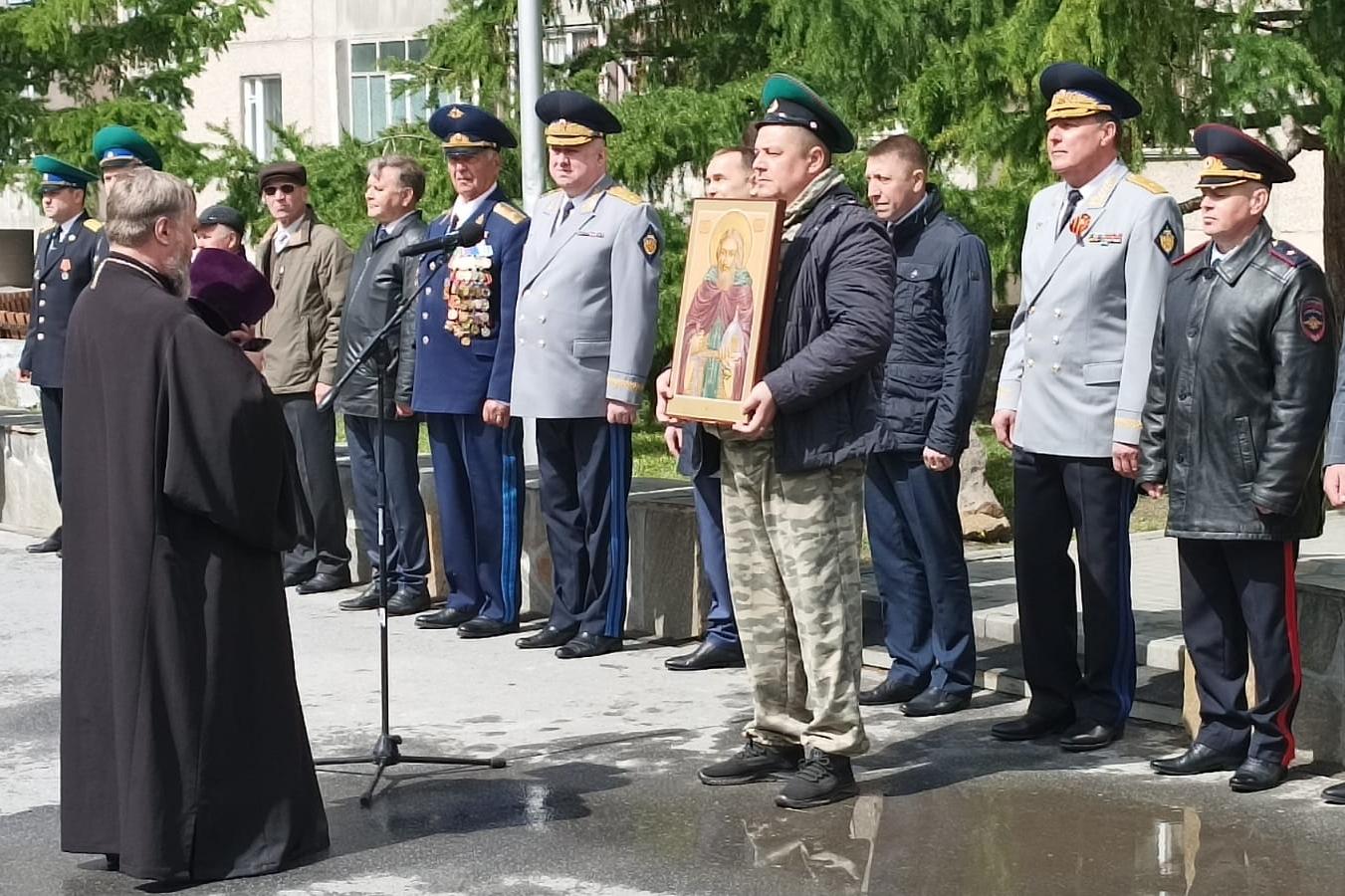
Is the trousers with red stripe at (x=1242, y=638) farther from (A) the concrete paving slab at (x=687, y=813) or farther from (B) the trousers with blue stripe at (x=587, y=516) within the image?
(B) the trousers with blue stripe at (x=587, y=516)

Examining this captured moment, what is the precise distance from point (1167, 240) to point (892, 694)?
1.92 metres

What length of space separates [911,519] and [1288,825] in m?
2.01

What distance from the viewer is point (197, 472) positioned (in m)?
5.48

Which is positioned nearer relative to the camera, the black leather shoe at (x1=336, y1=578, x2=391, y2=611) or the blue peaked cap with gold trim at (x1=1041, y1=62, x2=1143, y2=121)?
the blue peaked cap with gold trim at (x1=1041, y1=62, x2=1143, y2=121)

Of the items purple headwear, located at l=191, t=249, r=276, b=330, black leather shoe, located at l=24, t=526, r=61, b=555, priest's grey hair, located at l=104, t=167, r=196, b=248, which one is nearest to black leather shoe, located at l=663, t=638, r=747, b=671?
purple headwear, located at l=191, t=249, r=276, b=330

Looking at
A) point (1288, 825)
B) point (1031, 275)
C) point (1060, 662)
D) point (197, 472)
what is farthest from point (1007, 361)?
point (197, 472)

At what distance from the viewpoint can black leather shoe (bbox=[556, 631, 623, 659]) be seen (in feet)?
28.2

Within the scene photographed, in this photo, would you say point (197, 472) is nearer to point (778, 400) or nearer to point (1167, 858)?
point (778, 400)

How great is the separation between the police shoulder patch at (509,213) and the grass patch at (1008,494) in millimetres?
2814

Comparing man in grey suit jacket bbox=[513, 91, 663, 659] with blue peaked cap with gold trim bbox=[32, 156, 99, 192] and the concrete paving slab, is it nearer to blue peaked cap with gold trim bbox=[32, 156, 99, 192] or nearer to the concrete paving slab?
the concrete paving slab

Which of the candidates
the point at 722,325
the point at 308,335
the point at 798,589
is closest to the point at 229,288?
the point at 722,325

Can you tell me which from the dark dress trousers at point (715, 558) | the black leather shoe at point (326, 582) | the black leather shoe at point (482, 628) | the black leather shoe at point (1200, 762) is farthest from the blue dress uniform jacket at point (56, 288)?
the black leather shoe at point (1200, 762)

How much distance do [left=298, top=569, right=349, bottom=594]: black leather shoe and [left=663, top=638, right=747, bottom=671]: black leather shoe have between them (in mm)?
2370

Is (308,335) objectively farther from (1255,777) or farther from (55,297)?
(1255,777)
